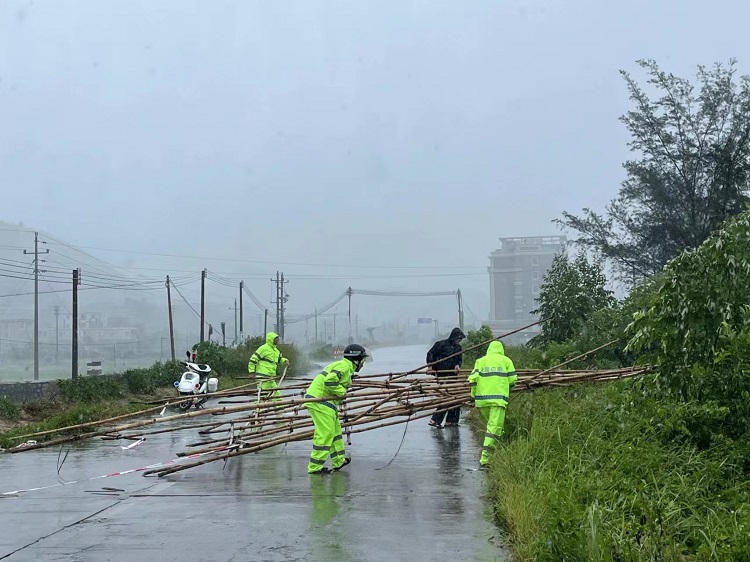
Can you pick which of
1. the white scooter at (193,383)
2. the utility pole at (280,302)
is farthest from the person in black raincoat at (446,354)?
the utility pole at (280,302)

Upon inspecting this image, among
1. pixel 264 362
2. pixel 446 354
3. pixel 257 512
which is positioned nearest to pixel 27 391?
pixel 264 362

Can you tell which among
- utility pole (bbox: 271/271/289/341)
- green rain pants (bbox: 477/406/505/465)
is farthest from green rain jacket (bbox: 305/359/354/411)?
utility pole (bbox: 271/271/289/341)

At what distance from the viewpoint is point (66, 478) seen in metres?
10.7

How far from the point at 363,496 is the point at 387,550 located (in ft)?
7.65

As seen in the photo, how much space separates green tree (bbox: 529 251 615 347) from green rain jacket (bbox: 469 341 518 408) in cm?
1317

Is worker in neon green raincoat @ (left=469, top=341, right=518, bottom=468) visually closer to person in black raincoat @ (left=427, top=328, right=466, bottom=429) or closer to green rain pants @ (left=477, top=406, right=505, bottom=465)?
green rain pants @ (left=477, top=406, right=505, bottom=465)

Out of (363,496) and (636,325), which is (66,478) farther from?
(636,325)

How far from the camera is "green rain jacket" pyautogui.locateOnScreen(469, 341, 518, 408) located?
10680mm

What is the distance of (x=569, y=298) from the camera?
24.6 metres

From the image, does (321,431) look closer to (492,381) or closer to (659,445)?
(492,381)

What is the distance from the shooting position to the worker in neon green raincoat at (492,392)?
10.6 metres

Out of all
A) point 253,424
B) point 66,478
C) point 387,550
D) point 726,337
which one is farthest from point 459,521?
point 66,478

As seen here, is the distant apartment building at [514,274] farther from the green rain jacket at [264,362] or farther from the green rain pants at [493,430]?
the green rain pants at [493,430]

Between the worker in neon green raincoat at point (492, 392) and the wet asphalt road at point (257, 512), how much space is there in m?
0.49
